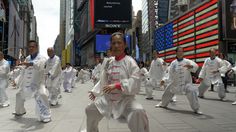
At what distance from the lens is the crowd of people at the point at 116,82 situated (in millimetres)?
3869

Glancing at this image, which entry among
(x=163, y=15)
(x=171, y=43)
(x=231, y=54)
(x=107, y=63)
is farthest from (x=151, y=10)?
(x=107, y=63)

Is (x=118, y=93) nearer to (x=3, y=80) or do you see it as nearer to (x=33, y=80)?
(x=33, y=80)

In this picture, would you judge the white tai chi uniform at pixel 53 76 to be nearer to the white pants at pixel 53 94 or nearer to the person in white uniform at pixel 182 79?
the white pants at pixel 53 94

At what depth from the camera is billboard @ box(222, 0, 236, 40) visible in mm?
22359

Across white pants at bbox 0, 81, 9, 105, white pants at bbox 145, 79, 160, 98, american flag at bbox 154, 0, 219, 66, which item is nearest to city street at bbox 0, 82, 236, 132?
white pants at bbox 0, 81, 9, 105

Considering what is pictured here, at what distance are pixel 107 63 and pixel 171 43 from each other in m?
29.4

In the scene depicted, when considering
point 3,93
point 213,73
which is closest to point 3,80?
point 3,93

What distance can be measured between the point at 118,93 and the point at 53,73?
5.39 metres

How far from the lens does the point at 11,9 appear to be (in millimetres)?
63344

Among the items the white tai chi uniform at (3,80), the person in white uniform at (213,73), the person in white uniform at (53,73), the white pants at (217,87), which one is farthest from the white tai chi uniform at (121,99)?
the white pants at (217,87)

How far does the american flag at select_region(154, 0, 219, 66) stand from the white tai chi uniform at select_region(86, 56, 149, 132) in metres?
20.4

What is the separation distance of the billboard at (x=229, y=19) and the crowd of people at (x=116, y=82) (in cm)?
1247

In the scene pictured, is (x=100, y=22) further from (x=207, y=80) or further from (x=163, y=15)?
(x=163, y=15)

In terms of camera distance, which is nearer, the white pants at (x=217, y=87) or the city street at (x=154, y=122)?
the city street at (x=154, y=122)
